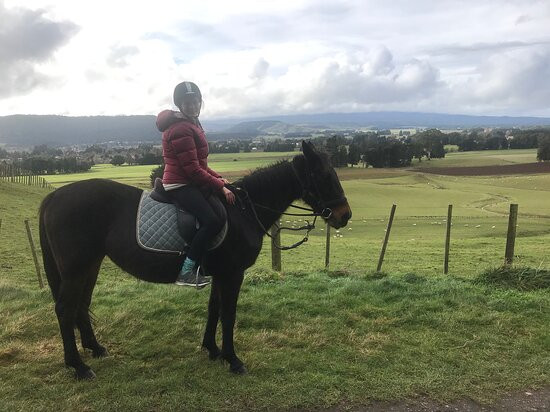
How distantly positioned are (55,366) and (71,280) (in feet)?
3.68

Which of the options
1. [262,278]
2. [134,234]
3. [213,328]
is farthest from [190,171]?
[262,278]

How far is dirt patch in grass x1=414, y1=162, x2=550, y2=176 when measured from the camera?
2953 inches

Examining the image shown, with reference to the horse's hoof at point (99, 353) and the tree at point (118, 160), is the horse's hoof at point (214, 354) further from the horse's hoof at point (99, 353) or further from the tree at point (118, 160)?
the tree at point (118, 160)

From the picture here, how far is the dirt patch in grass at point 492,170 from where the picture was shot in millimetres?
75000

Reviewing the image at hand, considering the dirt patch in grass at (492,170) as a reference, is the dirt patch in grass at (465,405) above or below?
below

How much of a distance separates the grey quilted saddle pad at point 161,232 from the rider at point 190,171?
0.15m

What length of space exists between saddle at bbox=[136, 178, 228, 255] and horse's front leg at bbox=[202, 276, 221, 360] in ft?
2.58

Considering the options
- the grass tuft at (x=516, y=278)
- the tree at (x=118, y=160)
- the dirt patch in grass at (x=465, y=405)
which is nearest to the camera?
the dirt patch in grass at (x=465, y=405)

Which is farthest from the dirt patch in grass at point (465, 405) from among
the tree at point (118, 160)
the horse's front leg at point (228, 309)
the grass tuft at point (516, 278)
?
the tree at point (118, 160)

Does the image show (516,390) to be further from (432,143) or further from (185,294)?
(432,143)

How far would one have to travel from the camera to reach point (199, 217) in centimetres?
495

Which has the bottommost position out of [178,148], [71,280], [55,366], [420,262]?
[420,262]

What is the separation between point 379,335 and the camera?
6062mm

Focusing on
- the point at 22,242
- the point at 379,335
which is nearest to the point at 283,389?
the point at 379,335
